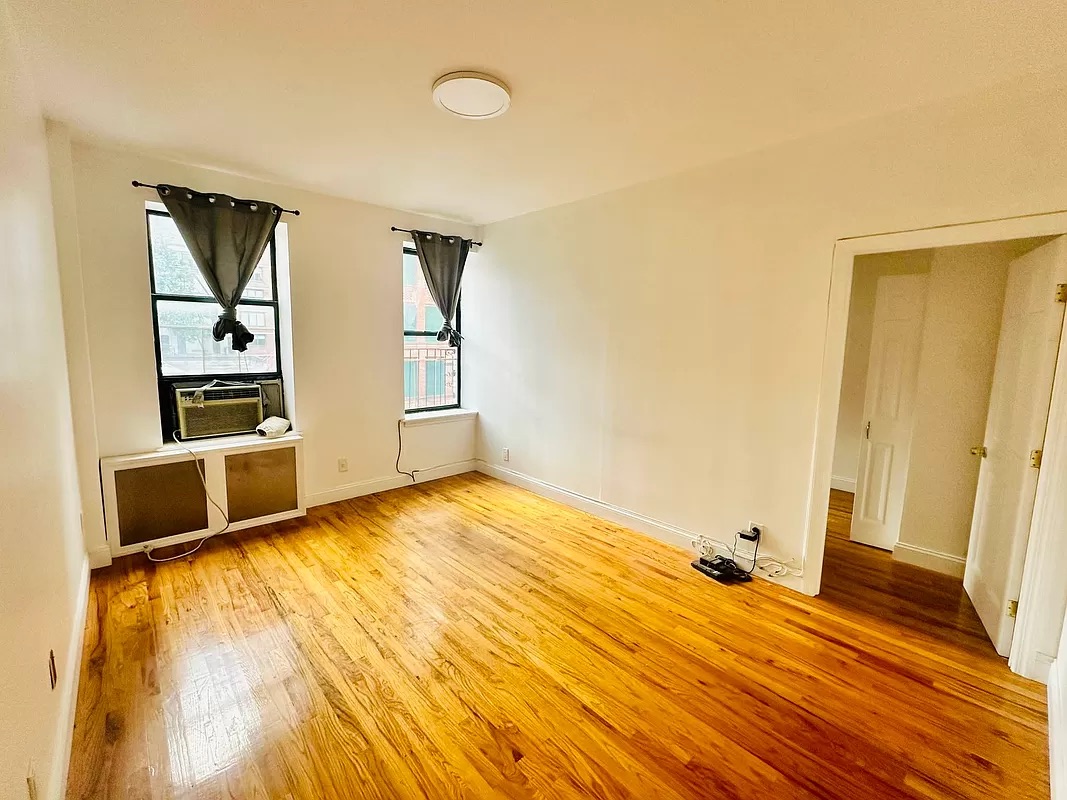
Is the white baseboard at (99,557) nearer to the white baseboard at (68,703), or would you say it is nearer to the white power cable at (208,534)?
the white power cable at (208,534)

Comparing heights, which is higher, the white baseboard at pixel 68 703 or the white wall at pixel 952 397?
the white wall at pixel 952 397

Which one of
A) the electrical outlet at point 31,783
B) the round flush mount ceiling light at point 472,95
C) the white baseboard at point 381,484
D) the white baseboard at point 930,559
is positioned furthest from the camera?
the white baseboard at point 381,484

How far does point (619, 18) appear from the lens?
161 centimetres

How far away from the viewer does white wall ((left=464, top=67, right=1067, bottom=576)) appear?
2.09 m

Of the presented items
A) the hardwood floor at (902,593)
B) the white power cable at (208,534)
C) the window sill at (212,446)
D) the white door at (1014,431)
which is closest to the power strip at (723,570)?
the hardwood floor at (902,593)

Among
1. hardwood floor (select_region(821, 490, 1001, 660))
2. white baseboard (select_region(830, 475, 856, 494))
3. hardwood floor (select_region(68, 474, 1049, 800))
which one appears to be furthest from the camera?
white baseboard (select_region(830, 475, 856, 494))

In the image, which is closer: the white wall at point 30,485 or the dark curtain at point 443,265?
the white wall at point 30,485

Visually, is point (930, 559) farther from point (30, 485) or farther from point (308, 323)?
point (308, 323)

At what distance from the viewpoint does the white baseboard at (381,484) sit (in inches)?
157

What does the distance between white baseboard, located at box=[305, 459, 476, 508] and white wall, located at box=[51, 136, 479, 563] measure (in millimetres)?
15

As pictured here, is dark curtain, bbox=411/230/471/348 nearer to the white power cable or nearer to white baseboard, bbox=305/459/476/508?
white baseboard, bbox=305/459/476/508

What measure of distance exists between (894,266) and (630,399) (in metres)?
2.52

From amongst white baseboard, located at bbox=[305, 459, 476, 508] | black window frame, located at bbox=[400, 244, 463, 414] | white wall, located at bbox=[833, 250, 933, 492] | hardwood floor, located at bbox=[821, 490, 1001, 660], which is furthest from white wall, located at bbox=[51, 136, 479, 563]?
white wall, located at bbox=[833, 250, 933, 492]

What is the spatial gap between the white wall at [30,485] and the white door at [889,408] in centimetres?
443
